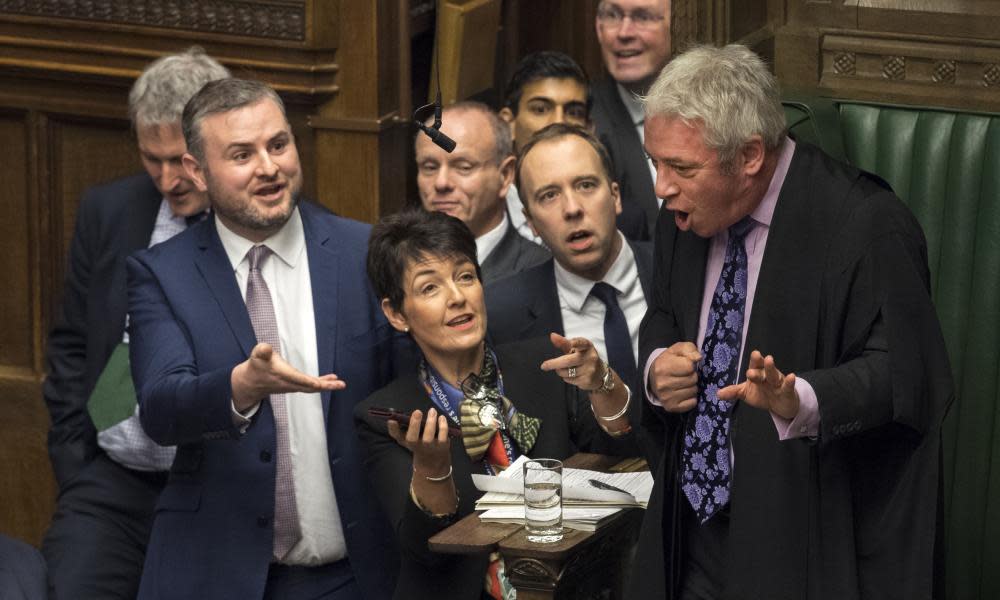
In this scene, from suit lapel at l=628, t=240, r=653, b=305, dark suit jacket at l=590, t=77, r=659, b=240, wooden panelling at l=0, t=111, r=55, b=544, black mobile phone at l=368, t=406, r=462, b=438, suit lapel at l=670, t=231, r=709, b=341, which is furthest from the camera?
wooden panelling at l=0, t=111, r=55, b=544

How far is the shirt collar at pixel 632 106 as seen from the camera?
449cm

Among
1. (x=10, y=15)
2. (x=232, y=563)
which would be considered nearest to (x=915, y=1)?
(x=232, y=563)

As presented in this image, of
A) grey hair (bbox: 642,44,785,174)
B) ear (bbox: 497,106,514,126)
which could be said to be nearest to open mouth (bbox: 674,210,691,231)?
grey hair (bbox: 642,44,785,174)

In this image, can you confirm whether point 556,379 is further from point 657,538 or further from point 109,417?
point 109,417

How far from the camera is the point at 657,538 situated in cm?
298

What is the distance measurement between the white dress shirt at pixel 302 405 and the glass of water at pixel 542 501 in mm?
664

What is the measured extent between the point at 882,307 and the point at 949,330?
913 millimetres

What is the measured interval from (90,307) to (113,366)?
0.28 meters

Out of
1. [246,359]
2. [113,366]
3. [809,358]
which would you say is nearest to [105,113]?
[113,366]

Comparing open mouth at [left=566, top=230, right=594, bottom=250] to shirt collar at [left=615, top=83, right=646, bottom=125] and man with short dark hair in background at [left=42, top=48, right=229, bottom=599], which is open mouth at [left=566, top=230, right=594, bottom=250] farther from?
man with short dark hair in background at [left=42, top=48, right=229, bottom=599]

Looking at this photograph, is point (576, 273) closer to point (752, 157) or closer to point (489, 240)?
point (489, 240)

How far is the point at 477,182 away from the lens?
13.6ft

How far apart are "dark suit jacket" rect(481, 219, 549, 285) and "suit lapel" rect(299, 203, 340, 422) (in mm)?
502

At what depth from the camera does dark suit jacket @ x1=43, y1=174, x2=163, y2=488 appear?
13.5 ft
